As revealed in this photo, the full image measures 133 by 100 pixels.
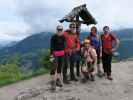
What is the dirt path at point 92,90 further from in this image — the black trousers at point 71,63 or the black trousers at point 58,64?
the black trousers at point 58,64

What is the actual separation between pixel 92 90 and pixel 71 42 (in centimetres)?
203

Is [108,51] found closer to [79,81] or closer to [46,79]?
[79,81]

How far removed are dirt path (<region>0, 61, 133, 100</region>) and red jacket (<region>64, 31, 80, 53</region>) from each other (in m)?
1.48

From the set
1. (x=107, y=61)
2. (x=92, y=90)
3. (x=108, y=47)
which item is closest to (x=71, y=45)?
(x=108, y=47)

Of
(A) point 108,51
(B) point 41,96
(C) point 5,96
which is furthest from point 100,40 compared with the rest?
(C) point 5,96

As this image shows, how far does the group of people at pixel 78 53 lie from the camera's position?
17891 millimetres

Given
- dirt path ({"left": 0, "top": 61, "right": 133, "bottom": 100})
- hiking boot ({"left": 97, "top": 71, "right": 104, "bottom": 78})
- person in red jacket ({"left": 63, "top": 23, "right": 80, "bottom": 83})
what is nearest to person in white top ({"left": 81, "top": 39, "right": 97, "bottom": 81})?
Answer: person in red jacket ({"left": 63, "top": 23, "right": 80, "bottom": 83})

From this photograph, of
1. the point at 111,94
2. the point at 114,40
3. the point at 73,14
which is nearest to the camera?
the point at 111,94

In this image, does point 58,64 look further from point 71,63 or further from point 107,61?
point 107,61

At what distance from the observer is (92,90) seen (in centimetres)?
1834

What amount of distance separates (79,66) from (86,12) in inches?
104

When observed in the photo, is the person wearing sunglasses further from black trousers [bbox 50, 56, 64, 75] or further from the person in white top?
black trousers [bbox 50, 56, 64, 75]

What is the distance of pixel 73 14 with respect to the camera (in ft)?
67.4

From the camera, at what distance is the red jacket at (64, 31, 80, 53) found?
18438 millimetres
